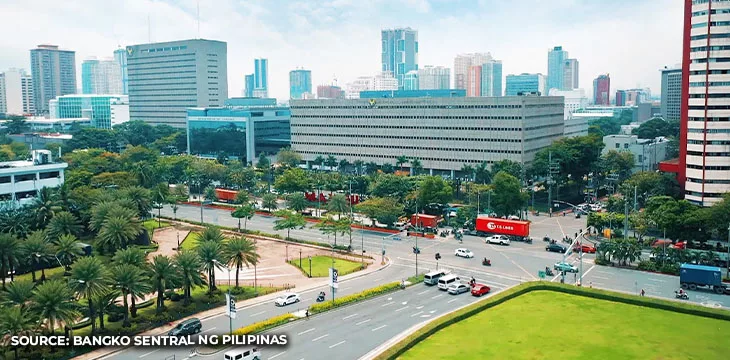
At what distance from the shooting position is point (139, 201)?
91.3 metres

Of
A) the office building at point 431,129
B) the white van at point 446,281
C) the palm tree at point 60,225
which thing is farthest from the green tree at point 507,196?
the palm tree at point 60,225

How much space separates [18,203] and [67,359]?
52.1 meters

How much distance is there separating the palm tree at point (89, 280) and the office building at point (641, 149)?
392 ft

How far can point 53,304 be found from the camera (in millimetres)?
45188

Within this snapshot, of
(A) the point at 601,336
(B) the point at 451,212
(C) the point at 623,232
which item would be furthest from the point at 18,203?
(C) the point at 623,232

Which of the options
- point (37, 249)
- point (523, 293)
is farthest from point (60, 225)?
point (523, 293)

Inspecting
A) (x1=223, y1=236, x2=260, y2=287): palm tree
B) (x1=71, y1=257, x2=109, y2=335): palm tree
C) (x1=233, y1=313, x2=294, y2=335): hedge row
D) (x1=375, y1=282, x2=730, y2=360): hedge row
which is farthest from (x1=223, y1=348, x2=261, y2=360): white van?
(x1=223, y1=236, x2=260, y2=287): palm tree

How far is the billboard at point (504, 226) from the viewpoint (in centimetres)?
8588

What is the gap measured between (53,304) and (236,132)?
135 metres

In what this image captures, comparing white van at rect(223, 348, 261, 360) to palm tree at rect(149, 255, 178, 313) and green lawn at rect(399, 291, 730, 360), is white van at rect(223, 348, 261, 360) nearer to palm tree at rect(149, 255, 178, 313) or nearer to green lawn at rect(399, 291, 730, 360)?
green lawn at rect(399, 291, 730, 360)

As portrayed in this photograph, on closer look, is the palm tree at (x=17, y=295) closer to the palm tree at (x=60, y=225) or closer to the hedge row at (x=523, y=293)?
the palm tree at (x=60, y=225)

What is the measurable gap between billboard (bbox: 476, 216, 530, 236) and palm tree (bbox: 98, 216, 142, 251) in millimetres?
46761

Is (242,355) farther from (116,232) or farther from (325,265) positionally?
(116,232)

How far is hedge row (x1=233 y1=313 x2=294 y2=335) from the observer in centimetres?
4990
